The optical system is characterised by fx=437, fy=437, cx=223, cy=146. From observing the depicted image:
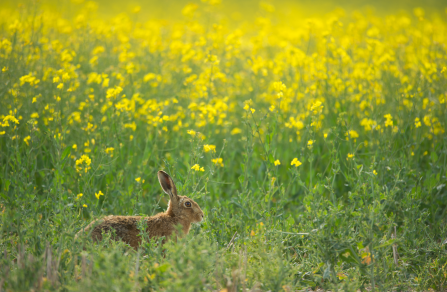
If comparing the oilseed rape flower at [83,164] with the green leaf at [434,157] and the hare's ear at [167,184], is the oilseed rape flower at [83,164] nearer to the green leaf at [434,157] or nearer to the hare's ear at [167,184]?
the hare's ear at [167,184]

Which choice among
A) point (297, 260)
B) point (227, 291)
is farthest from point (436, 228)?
point (227, 291)

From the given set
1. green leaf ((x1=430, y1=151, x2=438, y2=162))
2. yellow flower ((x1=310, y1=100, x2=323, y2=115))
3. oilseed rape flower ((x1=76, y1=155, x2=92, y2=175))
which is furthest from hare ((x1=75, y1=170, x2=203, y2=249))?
green leaf ((x1=430, y1=151, x2=438, y2=162))

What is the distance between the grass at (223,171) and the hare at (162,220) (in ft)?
0.51

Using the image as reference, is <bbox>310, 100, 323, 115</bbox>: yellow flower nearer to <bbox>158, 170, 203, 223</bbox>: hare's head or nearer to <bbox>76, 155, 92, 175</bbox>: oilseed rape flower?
<bbox>158, 170, 203, 223</bbox>: hare's head

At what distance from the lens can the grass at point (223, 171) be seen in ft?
10.0

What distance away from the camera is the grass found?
3061 mm

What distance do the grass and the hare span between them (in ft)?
0.51

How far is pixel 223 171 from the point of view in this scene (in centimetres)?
509

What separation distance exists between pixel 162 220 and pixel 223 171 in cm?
129

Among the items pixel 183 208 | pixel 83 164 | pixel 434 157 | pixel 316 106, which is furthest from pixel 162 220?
pixel 434 157

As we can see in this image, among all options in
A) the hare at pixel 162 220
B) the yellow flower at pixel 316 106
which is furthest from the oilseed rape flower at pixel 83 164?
the yellow flower at pixel 316 106

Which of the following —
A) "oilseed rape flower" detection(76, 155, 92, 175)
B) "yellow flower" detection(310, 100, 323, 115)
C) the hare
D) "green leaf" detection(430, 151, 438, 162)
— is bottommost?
the hare

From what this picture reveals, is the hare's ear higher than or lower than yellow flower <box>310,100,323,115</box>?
lower

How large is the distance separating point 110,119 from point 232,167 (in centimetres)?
187
